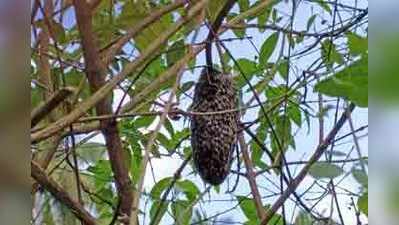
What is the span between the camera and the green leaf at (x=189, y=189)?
2.47 feet

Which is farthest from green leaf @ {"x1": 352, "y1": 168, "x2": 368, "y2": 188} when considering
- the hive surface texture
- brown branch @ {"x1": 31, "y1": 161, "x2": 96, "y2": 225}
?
brown branch @ {"x1": 31, "y1": 161, "x2": 96, "y2": 225}

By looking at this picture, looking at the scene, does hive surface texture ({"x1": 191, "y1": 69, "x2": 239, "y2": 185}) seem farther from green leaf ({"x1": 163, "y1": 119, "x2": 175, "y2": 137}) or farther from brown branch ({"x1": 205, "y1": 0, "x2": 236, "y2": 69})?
green leaf ({"x1": 163, "y1": 119, "x2": 175, "y2": 137})

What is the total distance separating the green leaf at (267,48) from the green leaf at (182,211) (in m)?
0.18

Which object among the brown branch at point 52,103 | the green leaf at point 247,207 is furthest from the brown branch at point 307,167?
the brown branch at point 52,103

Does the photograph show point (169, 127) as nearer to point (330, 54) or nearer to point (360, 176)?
point (330, 54)

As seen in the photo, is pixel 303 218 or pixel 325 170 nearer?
pixel 325 170

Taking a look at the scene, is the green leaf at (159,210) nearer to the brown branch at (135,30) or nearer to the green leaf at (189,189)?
the green leaf at (189,189)

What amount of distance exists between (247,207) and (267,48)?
0.18 meters

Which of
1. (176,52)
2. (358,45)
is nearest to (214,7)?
(176,52)

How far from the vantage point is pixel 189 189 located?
2.48 feet

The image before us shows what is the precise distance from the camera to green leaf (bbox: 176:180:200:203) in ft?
2.47

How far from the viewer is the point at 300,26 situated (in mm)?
778
